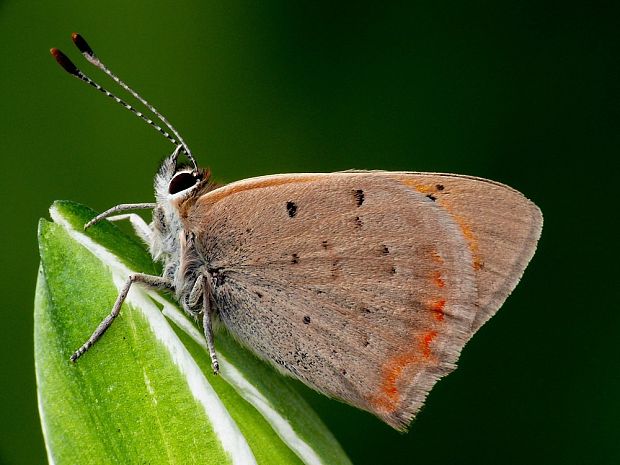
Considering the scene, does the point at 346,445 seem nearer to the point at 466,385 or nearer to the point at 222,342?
the point at 466,385

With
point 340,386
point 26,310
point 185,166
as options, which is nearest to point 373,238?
point 340,386

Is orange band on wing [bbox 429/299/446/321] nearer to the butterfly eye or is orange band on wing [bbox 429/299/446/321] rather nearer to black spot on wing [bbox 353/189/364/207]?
black spot on wing [bbox 353/189/364/207]

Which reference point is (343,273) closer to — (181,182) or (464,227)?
(464,227)

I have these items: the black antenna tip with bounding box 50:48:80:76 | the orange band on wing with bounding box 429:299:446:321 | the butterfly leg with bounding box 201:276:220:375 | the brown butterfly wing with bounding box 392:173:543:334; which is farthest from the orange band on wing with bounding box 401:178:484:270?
the black antenna tip with bounding box 50:48:80:76

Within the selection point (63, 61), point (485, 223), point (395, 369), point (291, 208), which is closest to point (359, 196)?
point (291, 208)

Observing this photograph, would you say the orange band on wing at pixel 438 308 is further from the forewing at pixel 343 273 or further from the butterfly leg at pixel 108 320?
the butterfly leg at pixel 108 320

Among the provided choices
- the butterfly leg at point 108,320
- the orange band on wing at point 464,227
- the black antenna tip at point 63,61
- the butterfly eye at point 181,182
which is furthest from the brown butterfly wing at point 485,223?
the butterfly leg at point 108,320
